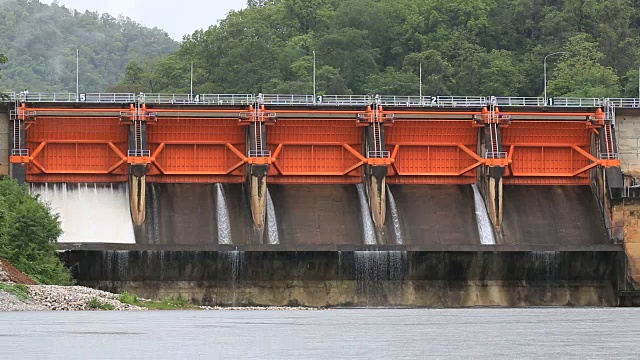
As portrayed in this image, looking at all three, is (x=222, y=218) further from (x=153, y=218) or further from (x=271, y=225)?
(x=153, y=218)

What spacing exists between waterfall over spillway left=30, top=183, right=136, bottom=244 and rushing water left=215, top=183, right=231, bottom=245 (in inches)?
231

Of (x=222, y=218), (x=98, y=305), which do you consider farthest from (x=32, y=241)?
(x=222, y=218)

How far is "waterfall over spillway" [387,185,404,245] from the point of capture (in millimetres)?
104619

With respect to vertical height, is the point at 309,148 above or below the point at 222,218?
above

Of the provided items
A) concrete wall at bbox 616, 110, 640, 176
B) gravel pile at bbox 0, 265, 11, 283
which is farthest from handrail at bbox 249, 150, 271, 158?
gravel pile at bbox 0, 265, 11, 283

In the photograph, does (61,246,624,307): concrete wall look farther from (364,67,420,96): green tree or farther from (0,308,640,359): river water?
(364,67,420,96): green tree

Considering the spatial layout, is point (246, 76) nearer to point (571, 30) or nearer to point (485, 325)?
point (571, 30)

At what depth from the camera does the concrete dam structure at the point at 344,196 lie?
99.0 m

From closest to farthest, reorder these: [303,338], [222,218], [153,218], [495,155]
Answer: [303,338] < [153,218] < [222,218] < [495,155]

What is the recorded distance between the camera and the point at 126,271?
96312 millimetres

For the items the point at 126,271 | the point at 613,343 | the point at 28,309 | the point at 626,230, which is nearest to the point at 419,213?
the point at 626,230

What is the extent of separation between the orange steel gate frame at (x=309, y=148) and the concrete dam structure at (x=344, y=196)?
0.33ft

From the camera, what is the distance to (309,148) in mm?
109062

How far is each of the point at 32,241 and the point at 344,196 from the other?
26.2m
